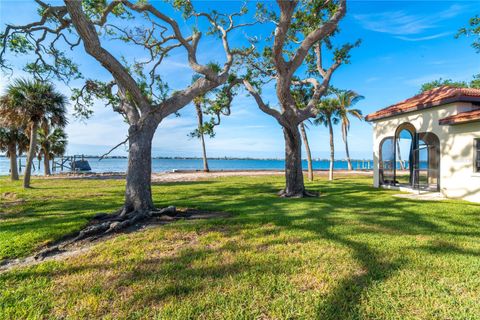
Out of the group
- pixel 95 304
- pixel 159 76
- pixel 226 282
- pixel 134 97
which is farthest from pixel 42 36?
pixel 226 282

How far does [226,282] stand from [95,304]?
1475 millimetres

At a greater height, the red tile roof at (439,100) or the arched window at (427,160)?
the red tile roof at (439,100)

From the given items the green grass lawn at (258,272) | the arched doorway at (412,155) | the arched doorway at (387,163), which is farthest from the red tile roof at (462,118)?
the green grass lawn at (258,272)

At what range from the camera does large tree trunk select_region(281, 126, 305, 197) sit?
10.4m

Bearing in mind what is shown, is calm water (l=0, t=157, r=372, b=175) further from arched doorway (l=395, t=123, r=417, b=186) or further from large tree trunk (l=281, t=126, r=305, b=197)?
arched doorway (l=395, t=123, r=417, b=186)

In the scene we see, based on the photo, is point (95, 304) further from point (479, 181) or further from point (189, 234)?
point (479, 181)

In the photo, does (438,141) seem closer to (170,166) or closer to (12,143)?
(12,143)

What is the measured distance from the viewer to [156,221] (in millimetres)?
6137

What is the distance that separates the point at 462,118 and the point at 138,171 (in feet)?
37.3

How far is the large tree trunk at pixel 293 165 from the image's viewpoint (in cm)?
1037

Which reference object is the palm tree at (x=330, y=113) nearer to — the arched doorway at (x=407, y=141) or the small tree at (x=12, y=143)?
the arched doorway at (x=407, y=141)

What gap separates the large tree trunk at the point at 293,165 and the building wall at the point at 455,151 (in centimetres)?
572

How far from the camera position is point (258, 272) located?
3.26m

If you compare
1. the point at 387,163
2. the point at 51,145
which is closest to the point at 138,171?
the point at 387,163
